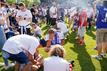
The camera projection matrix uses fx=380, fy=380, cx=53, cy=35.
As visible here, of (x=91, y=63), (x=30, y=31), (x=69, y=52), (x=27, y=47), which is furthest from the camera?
(x=30, y=31)

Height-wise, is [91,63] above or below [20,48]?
below

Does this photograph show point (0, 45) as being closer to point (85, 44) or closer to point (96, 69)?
point (96, 69)

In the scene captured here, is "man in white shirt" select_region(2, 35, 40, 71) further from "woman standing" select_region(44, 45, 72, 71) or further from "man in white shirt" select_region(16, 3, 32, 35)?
"man in white shirt" select_region(16, 3, 32, 35)

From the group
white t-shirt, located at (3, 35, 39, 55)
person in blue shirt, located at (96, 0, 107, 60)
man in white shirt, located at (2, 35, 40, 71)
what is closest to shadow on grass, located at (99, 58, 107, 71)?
person in blue shirt, located at (96, 0, 107, 60)

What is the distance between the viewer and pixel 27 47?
326 inches

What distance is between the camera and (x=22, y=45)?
27.2ft

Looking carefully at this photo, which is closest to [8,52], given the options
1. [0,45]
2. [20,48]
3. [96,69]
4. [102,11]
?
[20,48]

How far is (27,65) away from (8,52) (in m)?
0.55

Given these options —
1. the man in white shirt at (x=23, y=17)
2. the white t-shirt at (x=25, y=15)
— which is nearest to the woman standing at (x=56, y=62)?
the man in white shirt at (x=23, y=17)

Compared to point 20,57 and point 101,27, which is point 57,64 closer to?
point 20,57

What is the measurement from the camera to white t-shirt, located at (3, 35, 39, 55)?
8258 mm

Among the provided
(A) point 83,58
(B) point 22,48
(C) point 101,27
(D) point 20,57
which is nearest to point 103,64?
(A) point 83,58

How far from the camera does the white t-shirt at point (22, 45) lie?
826cm

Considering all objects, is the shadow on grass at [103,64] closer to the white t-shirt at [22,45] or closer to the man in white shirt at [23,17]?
the white t-shirt at [22,45]
